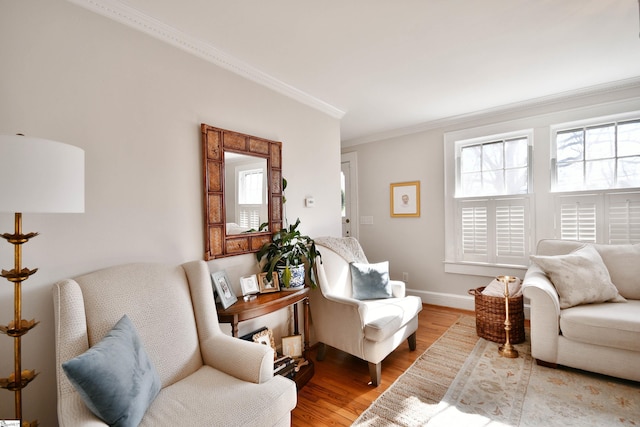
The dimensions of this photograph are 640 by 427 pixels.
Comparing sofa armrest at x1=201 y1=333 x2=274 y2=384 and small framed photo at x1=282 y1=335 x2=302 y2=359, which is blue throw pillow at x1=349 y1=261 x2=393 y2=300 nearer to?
small framed photo at x1=282 y1=335 x2=302 y2=359

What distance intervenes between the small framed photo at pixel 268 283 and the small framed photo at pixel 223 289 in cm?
25

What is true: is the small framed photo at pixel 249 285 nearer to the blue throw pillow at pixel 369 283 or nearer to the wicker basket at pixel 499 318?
the blue throw pillow at pixel 369 283

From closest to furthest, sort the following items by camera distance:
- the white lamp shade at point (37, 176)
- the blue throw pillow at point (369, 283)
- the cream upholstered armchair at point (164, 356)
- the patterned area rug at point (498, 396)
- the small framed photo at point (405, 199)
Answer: the white lamp shade at point (37, 176) → the cream upholstered armchair at point (164, 356) → the patterned area rug at point (498, 396) → the blue throw pillow at point (369, 283) → the small framed photo at point (405, 199)

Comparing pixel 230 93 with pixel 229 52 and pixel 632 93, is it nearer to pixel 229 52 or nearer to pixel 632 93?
pixel 229 52

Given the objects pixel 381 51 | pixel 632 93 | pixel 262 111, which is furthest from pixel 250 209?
pixel 632 93

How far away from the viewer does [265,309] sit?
2008 mm

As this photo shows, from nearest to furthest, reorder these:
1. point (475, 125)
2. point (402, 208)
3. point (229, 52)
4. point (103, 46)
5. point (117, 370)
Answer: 1. point (117, 370)
2. point (103, 46)
3. point (229, 52)
4. point (475, 125)
5. point (402, 208)

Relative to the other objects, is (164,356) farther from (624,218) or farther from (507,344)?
(624,218)

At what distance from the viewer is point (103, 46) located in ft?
5.37

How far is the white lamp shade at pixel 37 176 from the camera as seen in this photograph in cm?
102

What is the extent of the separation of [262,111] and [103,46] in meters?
1.16

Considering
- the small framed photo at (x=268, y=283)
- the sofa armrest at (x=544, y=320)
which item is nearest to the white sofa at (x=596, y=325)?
the sofa armrest at (x=544, y=320)

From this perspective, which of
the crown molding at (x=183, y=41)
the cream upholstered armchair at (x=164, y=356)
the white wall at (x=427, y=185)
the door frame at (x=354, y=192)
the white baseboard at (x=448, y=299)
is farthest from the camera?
the door frame at (x=354, y=192)

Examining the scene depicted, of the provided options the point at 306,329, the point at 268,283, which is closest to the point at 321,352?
the point at 306,329
